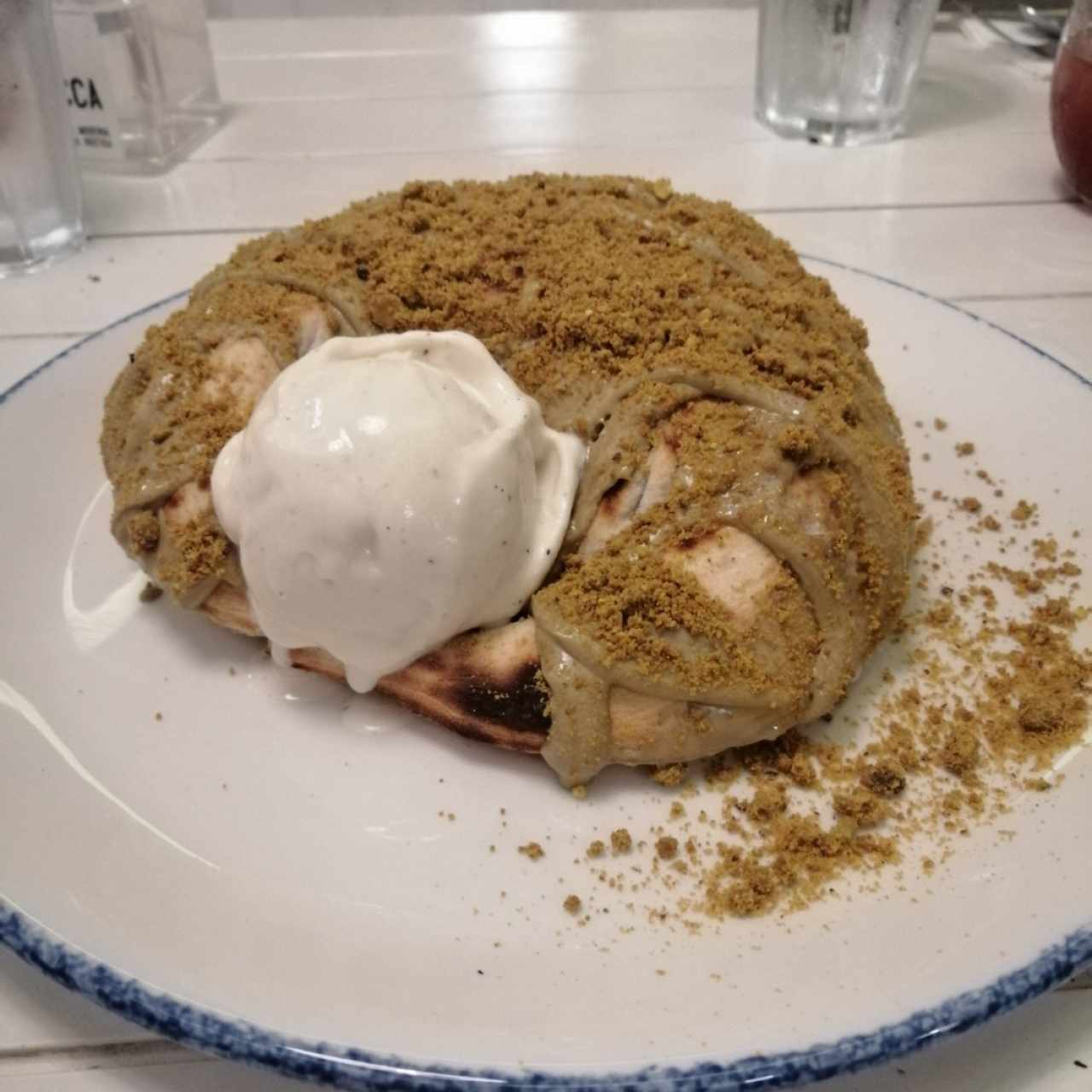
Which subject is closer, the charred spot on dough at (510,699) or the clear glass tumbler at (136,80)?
the charred spot on dough at (510,699)

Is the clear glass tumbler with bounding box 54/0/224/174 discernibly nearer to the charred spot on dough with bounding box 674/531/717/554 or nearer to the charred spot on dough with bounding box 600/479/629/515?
the charred spot on dough with bounding box 600/479/629/515

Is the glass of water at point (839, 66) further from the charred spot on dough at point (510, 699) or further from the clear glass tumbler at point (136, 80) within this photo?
the charred spot on dough at point (510, 699)

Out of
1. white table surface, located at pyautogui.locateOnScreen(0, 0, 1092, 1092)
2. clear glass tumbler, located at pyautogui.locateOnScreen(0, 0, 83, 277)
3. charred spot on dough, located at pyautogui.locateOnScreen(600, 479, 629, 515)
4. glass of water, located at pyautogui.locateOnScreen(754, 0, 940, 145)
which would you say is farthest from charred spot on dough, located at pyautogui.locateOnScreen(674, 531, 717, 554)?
glass of water, located at pyautogui.locateOnScreen(754, 0, 940, 145)

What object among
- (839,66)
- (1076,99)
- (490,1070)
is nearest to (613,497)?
(490,1070)

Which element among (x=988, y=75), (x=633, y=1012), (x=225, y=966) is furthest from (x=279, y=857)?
(x=988, y=75)

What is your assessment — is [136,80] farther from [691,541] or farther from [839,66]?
[691,541]

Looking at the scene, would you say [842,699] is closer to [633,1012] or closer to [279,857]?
[633,1012]

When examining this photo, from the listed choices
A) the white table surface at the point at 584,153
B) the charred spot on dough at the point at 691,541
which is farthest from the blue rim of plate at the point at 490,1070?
the white table surface at the point at 584,153
